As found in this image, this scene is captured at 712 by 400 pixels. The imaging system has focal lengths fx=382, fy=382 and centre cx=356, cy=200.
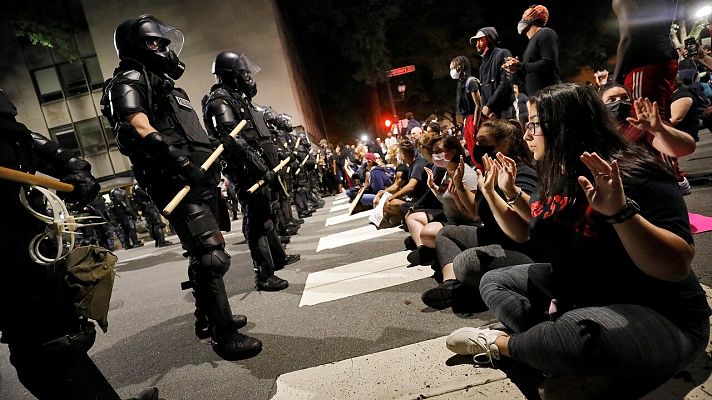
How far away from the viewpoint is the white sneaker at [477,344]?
1.88m

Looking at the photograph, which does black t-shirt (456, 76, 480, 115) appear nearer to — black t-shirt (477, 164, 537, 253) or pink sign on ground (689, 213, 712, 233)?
pink sign on ground (689, 213, 712, 233)

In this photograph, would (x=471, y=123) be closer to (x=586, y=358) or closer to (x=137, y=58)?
(x=137, y=58)

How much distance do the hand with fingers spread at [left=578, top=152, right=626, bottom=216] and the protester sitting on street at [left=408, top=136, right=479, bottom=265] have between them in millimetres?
1619

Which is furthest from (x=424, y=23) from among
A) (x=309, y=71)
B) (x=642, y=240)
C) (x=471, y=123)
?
(x=642, y=240)

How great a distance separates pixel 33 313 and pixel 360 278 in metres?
2.65

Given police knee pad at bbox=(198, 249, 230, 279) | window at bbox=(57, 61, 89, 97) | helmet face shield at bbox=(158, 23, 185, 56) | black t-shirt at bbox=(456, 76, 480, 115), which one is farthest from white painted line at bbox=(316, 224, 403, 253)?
window at bbox=(57, 61, 89, 97)

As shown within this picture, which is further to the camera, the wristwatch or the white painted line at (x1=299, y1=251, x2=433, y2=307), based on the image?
the white painted line at (x1=299, y1=251, x2=433, y2=307)

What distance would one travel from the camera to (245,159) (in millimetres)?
4070

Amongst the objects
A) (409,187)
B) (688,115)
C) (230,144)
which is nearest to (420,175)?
(409,187)

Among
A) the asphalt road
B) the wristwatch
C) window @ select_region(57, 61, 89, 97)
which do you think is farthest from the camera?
window @ select_region(57, 61, 89, 97)

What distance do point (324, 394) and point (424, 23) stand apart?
2573 centimetres

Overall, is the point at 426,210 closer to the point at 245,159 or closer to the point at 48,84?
the point at 245,159

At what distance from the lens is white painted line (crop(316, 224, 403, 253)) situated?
573 cm

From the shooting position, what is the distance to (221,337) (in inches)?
109
